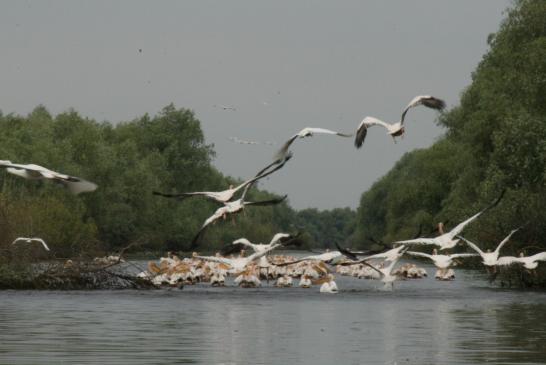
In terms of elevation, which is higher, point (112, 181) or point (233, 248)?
point (112, 181)

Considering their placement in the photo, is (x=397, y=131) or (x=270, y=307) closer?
(x=397, y=131)

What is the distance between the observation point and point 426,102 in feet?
91.7

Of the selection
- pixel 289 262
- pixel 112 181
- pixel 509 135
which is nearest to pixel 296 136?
pixel 289 262

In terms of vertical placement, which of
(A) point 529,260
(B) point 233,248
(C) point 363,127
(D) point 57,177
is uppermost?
(C) point 363,127

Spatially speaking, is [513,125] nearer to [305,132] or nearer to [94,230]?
[305,132]

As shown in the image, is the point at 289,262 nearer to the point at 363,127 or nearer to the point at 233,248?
the point at 233,248

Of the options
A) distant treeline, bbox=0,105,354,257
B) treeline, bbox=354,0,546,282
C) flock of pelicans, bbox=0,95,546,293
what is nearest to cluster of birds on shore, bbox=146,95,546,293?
flock of pelicans, bbox=0,95,546,293

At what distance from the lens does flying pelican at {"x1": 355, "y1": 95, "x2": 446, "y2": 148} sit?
2759 cm

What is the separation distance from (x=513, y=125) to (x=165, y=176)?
72.1m

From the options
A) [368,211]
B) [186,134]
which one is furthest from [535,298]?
[368,211]

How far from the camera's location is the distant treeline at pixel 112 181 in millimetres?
66475

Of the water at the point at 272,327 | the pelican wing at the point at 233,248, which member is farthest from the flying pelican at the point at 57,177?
the pelican wing at the point at 233,248

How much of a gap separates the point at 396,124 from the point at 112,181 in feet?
225

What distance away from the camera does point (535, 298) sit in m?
36.3
